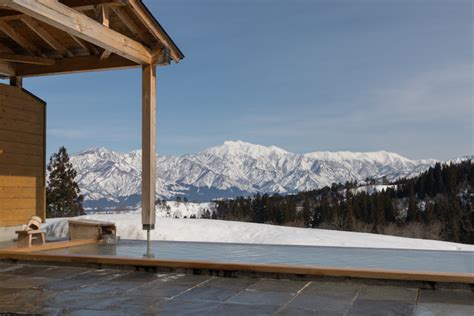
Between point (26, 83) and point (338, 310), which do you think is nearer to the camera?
point (338, 310)

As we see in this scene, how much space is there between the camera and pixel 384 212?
65625 mm

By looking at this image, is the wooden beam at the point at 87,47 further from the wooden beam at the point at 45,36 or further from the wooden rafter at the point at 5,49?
the wooden rafter at the point at 5,49

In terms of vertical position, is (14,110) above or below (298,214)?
above

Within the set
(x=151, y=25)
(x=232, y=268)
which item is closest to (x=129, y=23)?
(x=151, y=25)

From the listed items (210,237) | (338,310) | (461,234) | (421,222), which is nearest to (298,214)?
(421,222)

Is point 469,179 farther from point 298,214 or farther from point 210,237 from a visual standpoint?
point 210,237

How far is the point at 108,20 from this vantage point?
7.20 metres

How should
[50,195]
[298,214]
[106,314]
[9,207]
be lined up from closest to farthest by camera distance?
[106,314] → [9,207] → [50,195] → [298,214]

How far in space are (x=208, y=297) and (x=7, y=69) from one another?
7.19 m

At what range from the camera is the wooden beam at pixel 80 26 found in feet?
18.1

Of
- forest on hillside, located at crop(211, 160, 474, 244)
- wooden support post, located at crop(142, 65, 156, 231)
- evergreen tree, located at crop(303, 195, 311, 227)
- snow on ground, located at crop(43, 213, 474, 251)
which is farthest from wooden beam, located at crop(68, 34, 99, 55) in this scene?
evergreen tree, located at crop(303, 195, 311, 227)

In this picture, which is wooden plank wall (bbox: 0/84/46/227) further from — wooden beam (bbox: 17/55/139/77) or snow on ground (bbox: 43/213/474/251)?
snow on ground (bbox: 43/213/474/251)

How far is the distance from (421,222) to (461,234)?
771 cm

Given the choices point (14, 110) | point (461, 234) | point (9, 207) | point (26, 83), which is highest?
point (26, 83)
